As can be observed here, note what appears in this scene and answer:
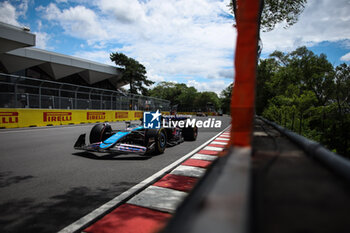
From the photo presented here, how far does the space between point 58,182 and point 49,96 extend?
12.8 m

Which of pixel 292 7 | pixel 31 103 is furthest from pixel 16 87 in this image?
pixel 292 7

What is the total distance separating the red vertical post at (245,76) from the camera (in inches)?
57.4

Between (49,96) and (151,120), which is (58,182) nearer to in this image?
(151,120)

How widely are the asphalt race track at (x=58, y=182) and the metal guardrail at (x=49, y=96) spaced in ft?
26.1

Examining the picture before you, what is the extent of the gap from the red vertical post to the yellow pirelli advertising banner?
43.9 feet

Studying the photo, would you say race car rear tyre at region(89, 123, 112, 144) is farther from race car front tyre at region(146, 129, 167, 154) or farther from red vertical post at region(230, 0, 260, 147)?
red vertical post at region(230, 0, 260, 147)

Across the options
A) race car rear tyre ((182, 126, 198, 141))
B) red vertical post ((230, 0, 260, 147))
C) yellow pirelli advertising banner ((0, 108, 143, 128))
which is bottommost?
race car rear tyre ((182, 126, 198, 141))

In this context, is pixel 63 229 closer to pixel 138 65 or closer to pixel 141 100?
pixel 141 100

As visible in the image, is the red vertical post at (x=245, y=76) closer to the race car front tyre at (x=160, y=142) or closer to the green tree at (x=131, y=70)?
the race car front tyre at (x=160, y=142)

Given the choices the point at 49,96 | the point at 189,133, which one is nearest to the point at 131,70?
the point at 49,96

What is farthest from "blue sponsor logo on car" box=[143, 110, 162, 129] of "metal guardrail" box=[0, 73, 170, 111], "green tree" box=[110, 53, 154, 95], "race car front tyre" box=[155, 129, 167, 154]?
"green tree" box=[110, 53, 154, 95]

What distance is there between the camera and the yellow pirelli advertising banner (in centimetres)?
1145

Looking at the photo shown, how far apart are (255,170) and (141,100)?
25459 mm

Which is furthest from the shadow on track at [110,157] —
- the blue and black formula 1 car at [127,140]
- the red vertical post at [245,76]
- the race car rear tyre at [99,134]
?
the red vertical post at [245,76]
